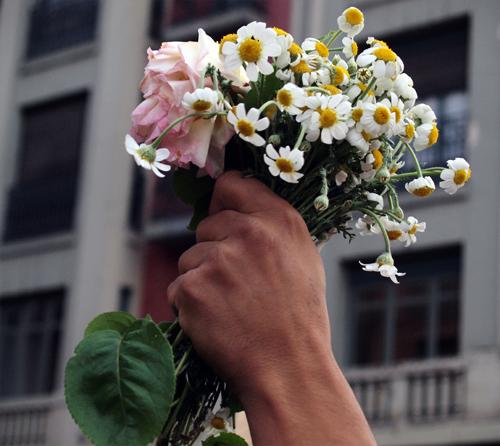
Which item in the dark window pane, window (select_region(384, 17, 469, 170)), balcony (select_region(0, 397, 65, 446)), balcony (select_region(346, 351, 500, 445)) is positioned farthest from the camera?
balcony (select_region(0, 397, 65, 446))

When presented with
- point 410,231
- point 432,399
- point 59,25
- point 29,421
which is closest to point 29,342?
point 29,421

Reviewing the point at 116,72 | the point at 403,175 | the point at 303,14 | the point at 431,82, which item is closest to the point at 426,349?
the point at 431,82

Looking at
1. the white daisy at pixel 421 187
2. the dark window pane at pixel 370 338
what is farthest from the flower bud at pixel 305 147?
the dark window pane at pixel 370 338

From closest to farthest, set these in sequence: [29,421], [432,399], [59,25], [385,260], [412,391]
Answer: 1. [385,260]
2. [432,399]
3. [412,391]
4. [29,421]
5. [59,25]

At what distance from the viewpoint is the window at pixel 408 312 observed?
44.9ft

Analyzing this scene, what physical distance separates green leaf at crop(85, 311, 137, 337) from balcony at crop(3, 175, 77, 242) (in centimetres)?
1460

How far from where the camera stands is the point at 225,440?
228 cm

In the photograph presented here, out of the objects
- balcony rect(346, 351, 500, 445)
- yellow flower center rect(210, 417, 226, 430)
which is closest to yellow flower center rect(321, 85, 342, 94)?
yellow flower center rect(210, 417, 226, 430)

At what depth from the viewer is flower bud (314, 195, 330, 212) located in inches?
87.7

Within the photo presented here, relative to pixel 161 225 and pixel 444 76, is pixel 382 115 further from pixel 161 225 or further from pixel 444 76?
pixel 161 225

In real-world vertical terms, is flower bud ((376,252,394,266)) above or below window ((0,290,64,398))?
below

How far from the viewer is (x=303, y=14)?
15.4 meters

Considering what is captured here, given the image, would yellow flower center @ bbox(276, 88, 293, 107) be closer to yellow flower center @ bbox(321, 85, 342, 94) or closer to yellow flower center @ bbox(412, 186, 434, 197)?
yellow flower center @ bbox(321, 85, 342, 94)

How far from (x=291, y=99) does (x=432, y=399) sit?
37.2 feet
